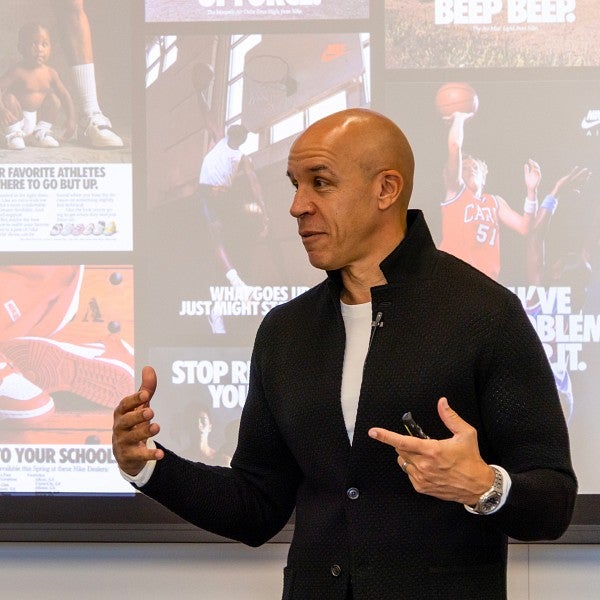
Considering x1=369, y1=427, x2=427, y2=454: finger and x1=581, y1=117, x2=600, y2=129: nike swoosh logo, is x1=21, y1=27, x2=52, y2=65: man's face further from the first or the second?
x1=369, y1=427, x2=427, y2=454: finger

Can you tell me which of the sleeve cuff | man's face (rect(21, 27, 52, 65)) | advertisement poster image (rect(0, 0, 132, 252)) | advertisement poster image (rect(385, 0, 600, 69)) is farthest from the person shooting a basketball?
the sleeve cuff

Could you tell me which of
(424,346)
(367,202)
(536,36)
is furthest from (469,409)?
(536,36)

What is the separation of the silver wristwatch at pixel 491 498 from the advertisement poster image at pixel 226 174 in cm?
133

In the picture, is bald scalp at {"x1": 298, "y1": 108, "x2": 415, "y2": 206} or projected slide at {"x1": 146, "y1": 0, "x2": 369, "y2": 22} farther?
projected slide at {"x1": 146, "y1": 0, "x2": 369, "y2": 22}

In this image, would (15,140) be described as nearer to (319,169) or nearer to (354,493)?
(319,169)

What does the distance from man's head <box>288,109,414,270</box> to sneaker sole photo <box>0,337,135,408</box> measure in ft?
3.84

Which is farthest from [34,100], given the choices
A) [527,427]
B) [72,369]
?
[527,427]

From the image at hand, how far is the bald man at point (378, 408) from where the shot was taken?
1.58 metres

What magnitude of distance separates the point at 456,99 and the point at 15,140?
1224 mm

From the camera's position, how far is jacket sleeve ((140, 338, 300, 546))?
68.7 inches

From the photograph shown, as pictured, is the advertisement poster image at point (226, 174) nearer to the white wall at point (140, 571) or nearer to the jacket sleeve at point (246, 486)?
the white wall at point (140, 571)

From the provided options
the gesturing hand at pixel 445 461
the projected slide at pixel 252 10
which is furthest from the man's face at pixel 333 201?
the projected slide at pixel 252 10

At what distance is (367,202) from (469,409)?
40 cm

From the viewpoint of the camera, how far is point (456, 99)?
2650 mm
